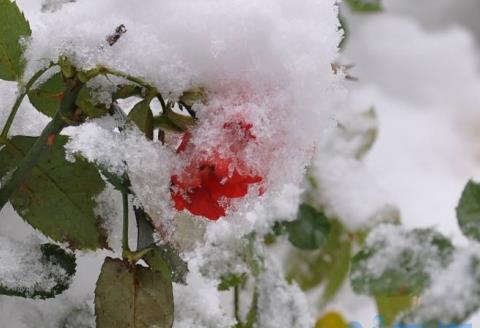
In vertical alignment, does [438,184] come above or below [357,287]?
below

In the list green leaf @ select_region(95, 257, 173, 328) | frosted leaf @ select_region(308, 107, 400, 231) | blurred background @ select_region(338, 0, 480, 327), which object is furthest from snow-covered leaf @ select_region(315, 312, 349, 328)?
green leaf @ select_region(95, 257, 173, 328)

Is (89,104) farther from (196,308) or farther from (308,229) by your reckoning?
(308,229)

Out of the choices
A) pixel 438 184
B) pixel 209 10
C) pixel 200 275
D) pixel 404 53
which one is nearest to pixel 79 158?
pixel 209 10

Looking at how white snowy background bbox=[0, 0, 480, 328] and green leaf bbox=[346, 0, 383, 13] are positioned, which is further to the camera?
white snowy background bbox=[0, 0, 480, 328]

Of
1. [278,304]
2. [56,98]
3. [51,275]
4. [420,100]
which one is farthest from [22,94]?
[420,100]

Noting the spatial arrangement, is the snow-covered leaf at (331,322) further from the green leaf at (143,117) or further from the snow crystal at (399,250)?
the green leaf at (143,117)

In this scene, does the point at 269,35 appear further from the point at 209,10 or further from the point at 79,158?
the point at 79,158

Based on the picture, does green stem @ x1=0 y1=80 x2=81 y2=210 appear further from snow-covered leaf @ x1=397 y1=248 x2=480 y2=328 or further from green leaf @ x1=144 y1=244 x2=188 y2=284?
snow-covered leaf @ x1=397 y1=248 x2=480 y2=328

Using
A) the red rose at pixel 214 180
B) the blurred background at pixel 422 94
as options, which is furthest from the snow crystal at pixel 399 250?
the blurred background at pixel 422 94
